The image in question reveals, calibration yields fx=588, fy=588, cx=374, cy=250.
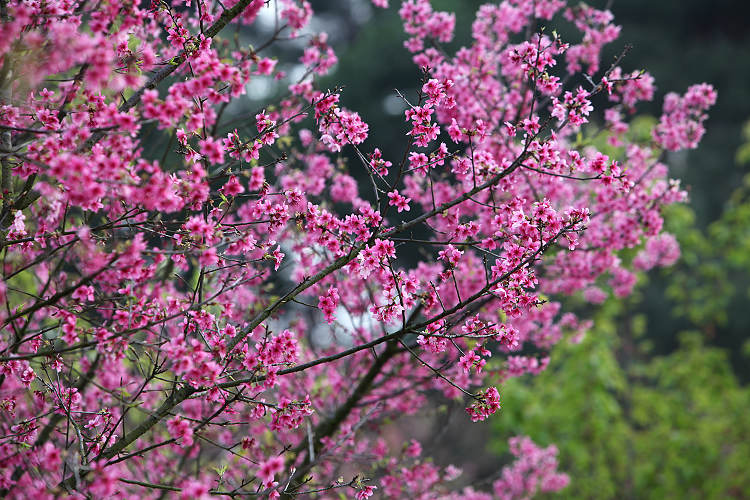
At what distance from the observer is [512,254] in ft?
11.0

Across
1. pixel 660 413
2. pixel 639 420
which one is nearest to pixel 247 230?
pixel 660 413

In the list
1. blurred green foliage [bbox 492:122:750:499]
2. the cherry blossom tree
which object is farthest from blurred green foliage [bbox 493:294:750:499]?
the cherry blossom tree

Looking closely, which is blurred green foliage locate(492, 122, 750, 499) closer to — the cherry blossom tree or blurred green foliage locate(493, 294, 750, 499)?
blurred green foliage locate(493, 294, 750, 499)

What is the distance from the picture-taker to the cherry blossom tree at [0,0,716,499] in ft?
8.93

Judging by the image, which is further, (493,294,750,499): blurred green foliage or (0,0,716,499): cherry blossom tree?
(493,294,750,499): blurred green foliage

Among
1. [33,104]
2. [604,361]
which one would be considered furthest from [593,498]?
[33,104]

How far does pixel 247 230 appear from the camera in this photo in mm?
3197

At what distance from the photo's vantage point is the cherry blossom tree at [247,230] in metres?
2.72

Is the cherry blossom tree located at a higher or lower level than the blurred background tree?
lower

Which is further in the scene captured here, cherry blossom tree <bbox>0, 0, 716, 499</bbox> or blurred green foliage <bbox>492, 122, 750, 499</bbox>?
blurred green foliage <bbox>492, 122, 750, 499</bbox>

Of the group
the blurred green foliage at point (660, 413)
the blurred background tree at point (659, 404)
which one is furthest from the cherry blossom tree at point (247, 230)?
the blurred background tree at point (659, 404)

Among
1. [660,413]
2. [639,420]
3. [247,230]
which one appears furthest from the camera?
[639,420]

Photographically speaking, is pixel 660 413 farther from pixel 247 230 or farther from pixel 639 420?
pixel 247 230

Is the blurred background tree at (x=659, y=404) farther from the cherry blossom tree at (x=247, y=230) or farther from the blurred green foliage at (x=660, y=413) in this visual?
the cherry blossom tree at (x=247, y=230)
